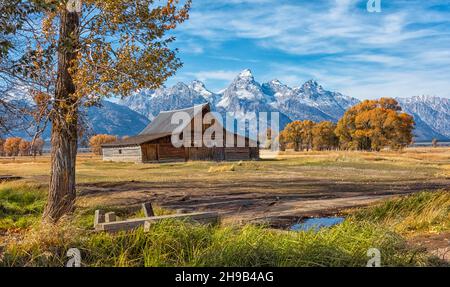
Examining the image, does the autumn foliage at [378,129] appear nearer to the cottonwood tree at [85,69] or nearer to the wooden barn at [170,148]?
the wooden barn at [170,148]

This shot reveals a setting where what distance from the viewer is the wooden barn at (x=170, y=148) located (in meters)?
52.3

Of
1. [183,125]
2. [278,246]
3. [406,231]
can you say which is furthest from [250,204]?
[183,125]

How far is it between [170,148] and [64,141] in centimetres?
4234

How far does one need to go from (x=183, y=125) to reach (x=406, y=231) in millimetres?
45526

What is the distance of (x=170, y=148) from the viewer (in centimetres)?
5300

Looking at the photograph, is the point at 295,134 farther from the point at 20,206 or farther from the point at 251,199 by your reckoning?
the point at 20,206

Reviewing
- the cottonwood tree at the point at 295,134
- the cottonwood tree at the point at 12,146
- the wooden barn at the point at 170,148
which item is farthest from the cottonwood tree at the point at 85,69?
the cottonwood tree at the point at 295,134

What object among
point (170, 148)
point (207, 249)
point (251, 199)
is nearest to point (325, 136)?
point (170, 148)

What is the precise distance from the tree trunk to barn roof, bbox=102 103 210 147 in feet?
131

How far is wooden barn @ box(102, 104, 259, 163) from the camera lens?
52312mm

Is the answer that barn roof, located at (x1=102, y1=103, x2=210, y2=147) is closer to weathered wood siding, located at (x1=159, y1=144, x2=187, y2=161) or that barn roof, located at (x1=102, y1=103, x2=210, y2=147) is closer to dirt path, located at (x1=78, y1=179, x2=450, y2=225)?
weathered wood siding, located at (x1=159, y1=144, x2=187, y2=161)

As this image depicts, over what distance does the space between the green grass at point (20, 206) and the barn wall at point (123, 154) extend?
34200 millimetres
